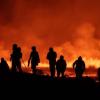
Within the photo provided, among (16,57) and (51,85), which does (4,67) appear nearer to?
(16,57)

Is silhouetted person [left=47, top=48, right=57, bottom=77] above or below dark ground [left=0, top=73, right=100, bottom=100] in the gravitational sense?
above

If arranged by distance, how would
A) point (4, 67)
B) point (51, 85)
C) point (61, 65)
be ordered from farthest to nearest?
point (61, 65)
point (51, 85)
point (4, 67)

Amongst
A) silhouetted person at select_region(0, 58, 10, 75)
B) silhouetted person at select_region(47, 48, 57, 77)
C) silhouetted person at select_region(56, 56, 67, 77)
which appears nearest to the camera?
silhouetted person at select_region(0, 58, 10, 75)

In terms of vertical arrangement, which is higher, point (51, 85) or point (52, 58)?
point (52, 58)

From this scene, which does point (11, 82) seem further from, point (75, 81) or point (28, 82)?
point (75, 81)

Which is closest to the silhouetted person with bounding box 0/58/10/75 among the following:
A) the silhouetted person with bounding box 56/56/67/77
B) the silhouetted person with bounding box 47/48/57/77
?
the silhouetted person with bounding box 47/48/57/77

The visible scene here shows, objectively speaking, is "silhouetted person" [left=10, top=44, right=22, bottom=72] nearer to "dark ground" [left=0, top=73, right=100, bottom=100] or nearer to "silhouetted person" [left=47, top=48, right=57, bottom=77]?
"dark ground" [left=0, top=73, right=100, bottom=100]

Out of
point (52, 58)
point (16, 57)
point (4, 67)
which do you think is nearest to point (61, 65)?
point (52, 58)

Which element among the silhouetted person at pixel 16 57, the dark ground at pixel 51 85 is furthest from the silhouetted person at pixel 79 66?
the silhouetted person at pixel 16 57

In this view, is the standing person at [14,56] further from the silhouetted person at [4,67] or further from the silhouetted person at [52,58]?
the silhouetted person at [52,58]

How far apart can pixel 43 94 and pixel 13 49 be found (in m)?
6.06

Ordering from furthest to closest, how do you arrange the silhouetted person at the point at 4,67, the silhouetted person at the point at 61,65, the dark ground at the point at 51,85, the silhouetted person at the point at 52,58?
the silhouetted person at the point at 61,65 < the silhouetted person at the point at 52,58 < the silhouetted person at the point at 4,67 < the dark ground at the point at 51,85

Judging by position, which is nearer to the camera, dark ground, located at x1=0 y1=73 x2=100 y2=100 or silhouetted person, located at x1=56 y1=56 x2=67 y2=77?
dark ground, located at x1=0 y1=73 x2=100 y2=100

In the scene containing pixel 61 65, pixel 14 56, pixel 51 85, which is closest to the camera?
pixel 51 85
